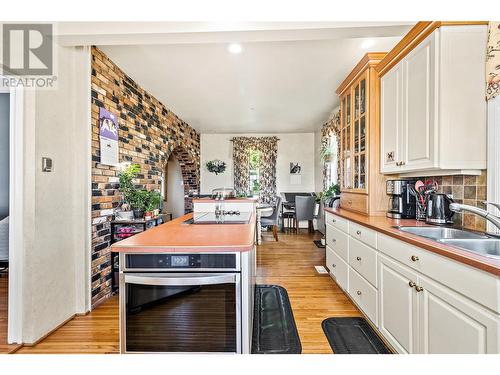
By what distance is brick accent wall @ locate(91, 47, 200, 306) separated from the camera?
7.98 feet

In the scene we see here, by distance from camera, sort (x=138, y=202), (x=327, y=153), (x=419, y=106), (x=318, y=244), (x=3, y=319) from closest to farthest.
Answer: (x=419, y=106) → (x=3, y=319) → (x=138, y=202) → (x=318, y=244) → (x=327, y=153)

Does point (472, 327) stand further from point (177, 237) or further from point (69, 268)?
point (69, 268)

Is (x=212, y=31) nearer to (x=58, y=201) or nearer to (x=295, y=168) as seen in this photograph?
(x=58, y=201)

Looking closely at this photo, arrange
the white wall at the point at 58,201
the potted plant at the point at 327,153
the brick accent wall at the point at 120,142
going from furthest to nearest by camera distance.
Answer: the potted plant at the point at 327,153
the brick accent wall at the point at 120,142
the white wall at the point at 58,201

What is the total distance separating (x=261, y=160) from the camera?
6.92 m

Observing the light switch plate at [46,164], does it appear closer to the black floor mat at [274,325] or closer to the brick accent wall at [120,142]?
the brick accent wall at [120,142]

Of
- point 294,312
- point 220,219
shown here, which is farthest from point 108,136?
point 294,312

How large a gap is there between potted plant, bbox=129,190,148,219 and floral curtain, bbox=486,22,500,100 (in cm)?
304

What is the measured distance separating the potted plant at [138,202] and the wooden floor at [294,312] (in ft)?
2.94

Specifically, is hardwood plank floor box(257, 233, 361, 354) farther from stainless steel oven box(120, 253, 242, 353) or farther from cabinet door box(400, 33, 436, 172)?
cabinet door box(400, 33, 436, 172)

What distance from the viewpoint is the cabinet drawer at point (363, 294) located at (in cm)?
192

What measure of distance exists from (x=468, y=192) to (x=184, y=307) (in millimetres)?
2029

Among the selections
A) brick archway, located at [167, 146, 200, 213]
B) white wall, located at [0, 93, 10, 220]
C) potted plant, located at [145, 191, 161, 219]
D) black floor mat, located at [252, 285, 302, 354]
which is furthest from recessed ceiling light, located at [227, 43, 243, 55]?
brick archway, located at [167, 146, 200, 213]

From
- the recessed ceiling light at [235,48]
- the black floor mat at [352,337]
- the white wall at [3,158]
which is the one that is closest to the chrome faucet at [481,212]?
the black floor mat at [352,337]
